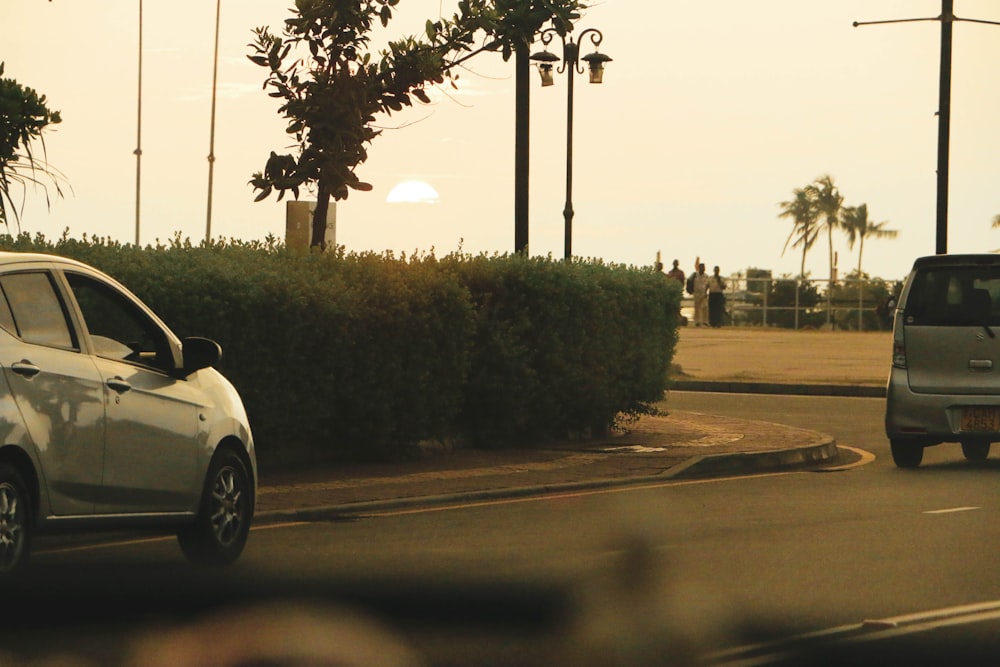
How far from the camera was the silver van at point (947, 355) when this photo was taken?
15602mm

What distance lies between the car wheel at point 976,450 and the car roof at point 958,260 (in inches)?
76.5

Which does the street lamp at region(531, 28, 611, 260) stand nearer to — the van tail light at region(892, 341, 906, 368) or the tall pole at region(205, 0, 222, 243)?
the van tail light at region(892, 341, 906, 368)

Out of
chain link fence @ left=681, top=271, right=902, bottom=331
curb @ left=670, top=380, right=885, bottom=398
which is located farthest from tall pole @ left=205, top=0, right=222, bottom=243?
curb @ left=670, top=380, right=885, bottom=398

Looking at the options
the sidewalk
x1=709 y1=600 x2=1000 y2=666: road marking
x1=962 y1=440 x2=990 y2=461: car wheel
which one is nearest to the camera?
x1=709 y1=600 x2=1000 y2=666: road marking

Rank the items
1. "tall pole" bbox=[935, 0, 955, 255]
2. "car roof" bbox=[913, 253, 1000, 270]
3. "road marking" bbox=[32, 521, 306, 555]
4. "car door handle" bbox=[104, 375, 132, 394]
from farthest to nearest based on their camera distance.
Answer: "tall pole" bbox=[935, 0, 955, 255]
"car roof" bbox=[913, 253, 1000, 270]
"road marking" bbox=[32, 521, 306, 555]
"car door handle" bbox=[104, 375, 132, 394]

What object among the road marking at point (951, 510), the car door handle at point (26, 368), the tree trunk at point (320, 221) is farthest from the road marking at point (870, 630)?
the tree trunk at point (320, 221)

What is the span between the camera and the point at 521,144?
19.8 meters

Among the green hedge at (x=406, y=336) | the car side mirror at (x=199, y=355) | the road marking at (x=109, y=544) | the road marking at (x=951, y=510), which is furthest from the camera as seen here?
the green hedge at (x=406, y=336)

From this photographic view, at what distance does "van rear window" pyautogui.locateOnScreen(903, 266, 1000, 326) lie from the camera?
15.8m

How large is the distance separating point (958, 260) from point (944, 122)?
1494cm

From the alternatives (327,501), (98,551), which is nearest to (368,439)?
(327,501)

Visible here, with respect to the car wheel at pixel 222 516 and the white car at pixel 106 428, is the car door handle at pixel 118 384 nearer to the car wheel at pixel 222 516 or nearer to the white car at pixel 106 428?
the white car at pixel 106 428

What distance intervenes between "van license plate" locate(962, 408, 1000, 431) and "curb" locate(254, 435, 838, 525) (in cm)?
161

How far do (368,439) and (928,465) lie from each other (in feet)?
16.9
